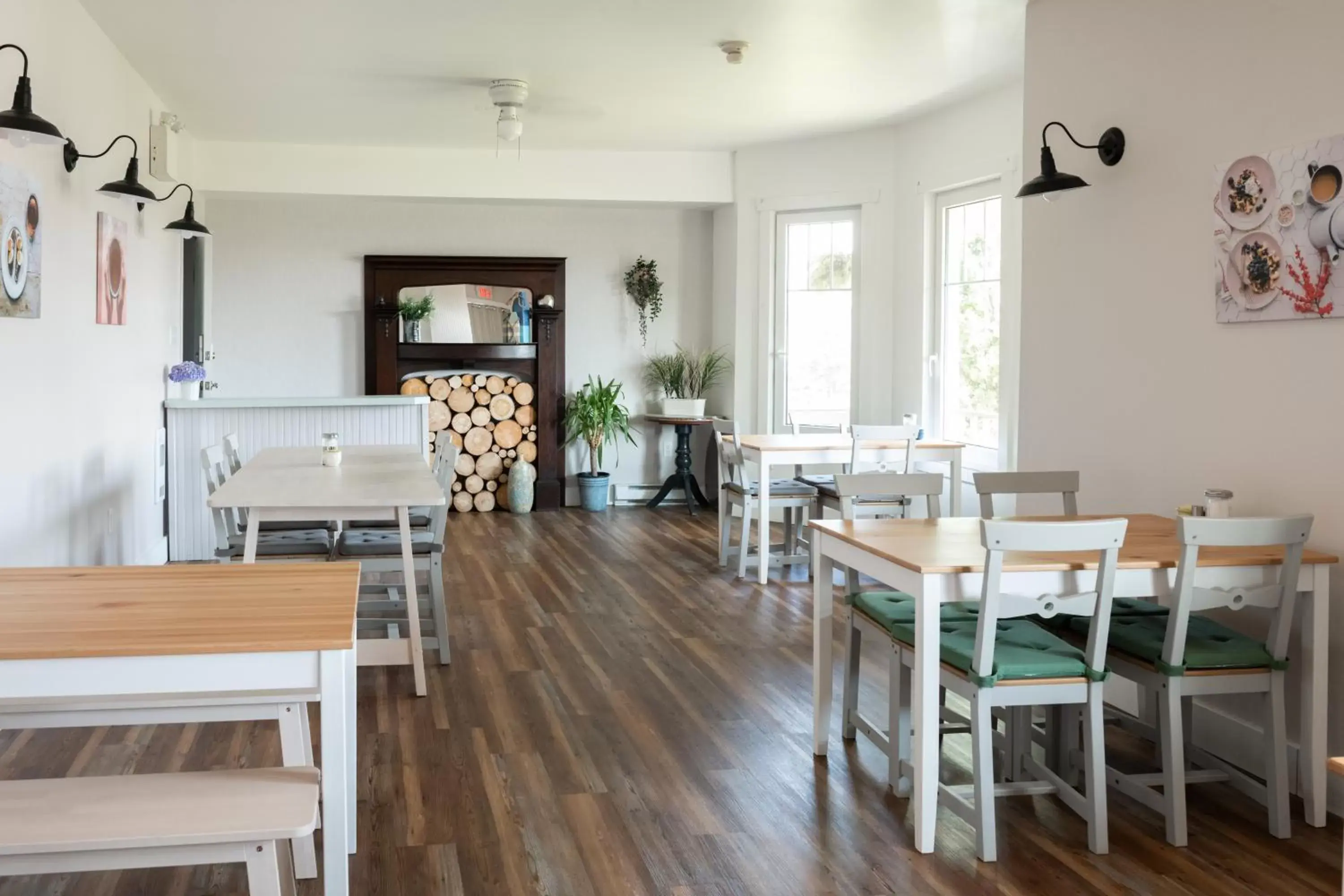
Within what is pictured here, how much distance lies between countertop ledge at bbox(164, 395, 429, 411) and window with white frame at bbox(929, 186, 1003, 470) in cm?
323

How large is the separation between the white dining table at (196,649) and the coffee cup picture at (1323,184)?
2.77m

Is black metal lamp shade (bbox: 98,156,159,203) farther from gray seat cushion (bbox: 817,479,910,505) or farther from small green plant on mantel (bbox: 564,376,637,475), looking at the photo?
small green plant on mantel (bbox: 564,376,637,475)

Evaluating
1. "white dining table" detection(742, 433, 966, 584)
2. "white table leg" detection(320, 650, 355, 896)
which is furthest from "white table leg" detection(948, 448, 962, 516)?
"white table leg" detection(320, 650, 355, 896)

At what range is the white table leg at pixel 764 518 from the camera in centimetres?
630

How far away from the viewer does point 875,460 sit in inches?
253

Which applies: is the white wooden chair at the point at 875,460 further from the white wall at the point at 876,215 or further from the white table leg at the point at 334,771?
the white table leg at the point at 334,771

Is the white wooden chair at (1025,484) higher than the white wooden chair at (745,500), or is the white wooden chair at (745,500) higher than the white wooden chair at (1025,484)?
the white wooden chair at (1025,484)

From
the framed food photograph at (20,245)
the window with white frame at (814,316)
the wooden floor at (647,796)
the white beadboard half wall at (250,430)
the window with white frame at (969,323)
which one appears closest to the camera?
the wooden floor at (647,796)

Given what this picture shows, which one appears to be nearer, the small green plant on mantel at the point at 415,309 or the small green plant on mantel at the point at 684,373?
the small green plant on mantel at the point at 415,309

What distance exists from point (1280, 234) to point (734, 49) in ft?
9.47

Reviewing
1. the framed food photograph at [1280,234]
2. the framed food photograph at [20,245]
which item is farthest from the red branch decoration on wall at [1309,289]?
the framed food photograph at [20,245]

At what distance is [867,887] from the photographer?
2.71m

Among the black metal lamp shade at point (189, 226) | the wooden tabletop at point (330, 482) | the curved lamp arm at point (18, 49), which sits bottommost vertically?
the wooden tabletop at point (330, 482)

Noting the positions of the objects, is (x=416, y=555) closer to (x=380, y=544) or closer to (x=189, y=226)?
(x=380, y=544)
